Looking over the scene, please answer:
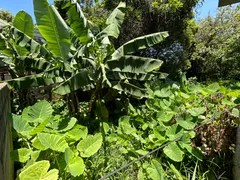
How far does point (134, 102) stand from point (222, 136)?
11.4 ft

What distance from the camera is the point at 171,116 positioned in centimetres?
309

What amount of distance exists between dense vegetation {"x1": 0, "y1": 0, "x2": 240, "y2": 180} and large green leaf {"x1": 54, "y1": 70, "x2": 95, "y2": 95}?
2 centimetres

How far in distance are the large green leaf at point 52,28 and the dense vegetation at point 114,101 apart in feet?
0.06

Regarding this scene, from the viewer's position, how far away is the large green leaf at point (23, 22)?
4316 millimetres

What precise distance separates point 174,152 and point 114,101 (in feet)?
8.97

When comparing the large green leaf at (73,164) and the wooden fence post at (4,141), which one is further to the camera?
the large green leaf at (73,164)

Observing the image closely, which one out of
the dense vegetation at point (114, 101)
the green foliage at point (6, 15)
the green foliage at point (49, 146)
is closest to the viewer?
the green foliage at point (49, 146)

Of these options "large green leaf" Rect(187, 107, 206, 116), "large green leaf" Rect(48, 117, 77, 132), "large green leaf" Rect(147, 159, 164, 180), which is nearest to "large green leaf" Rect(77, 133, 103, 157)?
"large green leaf" Rect(48, 117, 77, 132)

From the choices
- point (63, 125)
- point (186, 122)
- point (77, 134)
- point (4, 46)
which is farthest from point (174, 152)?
point (4, 46)

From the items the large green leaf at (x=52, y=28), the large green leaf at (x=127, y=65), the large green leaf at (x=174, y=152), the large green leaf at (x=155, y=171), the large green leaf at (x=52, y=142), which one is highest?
the large green leaf at (x=52, y=28)

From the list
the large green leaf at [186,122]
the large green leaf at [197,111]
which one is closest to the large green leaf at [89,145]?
the large green leaf at [186,122]

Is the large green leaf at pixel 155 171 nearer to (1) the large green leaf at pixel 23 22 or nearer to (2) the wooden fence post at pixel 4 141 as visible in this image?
(2) the wooden fence post at pixel 4 141

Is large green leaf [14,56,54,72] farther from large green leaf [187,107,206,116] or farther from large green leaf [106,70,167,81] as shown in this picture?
large green leaf [187,107,206,116]

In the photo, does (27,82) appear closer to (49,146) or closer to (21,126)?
(21,126)
